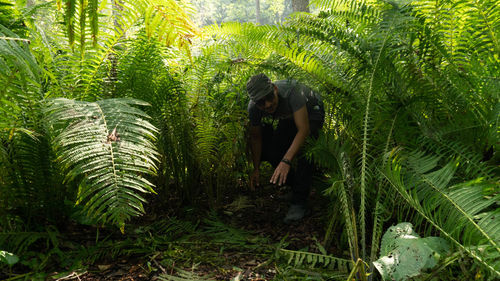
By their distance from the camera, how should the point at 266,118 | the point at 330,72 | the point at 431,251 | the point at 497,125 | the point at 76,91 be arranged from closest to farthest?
the point at 431,251, the point at 497,125, the point at 76,91, the point at 330,72, the point at 266,118

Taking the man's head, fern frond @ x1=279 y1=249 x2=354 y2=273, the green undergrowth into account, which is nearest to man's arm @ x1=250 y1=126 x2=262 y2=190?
the man's head

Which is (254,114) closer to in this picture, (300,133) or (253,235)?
(300,133)

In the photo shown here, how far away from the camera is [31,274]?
1750 millimetres

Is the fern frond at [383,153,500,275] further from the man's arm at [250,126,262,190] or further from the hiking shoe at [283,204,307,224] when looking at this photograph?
the man's arm at [250,126,262,190]

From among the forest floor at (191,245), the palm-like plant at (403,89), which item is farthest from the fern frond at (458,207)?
the forest floor at (191,245)

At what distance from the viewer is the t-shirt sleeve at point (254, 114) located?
2.73 m

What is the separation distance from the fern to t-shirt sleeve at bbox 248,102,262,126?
46.6 inches

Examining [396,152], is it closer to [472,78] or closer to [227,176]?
[472,78]

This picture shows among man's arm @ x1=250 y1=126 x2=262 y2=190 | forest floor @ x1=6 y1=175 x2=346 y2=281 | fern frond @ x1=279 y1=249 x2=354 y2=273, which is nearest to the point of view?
fern frond @ x1=279 y1=249 x2=354 y2=273

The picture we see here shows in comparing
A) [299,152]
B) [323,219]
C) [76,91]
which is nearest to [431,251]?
[323,219]

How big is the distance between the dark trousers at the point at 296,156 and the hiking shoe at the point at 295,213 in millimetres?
44

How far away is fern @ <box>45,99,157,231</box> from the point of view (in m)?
1.43

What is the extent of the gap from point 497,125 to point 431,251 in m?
0.72

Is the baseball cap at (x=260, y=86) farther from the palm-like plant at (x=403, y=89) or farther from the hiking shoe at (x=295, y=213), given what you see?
the hiking shoe at (x=295, y=213)
